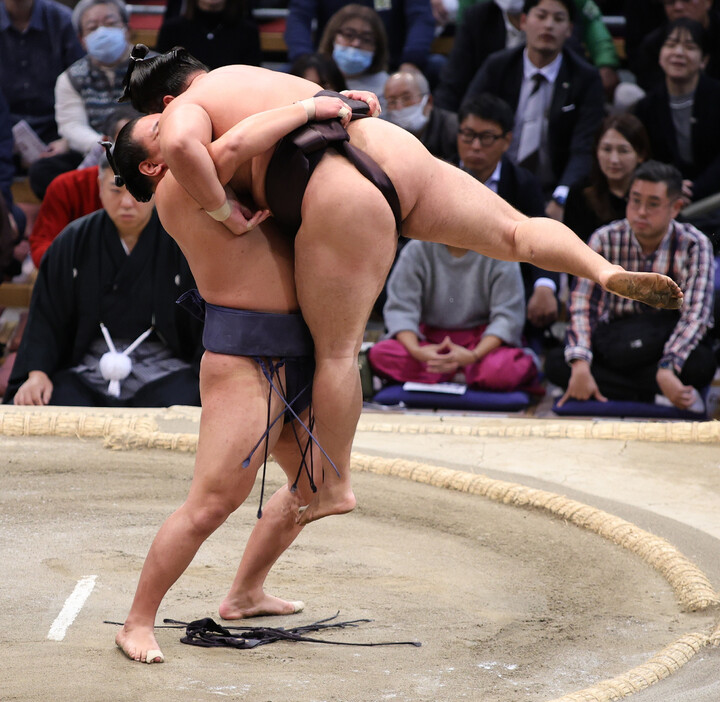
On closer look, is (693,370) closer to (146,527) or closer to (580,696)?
(146,527)

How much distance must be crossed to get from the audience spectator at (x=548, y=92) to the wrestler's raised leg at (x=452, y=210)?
244 centimetres

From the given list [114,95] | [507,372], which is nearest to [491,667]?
[507,372]

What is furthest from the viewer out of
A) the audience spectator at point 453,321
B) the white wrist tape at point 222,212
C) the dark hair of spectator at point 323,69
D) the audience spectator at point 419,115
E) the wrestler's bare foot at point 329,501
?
the audience spectator at point 419,115

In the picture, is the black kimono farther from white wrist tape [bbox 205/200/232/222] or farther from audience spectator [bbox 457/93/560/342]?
white wrist tape [bbox 205/200/232/222]

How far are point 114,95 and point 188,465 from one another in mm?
2122

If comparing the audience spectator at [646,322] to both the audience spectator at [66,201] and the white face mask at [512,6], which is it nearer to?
the white face mask at [512,6]

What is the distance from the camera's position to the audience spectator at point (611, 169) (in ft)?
13.1

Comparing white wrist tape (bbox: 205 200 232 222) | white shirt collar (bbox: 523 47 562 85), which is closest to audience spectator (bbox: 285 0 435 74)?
white shirt collar (bbox: 523 47 562 85)

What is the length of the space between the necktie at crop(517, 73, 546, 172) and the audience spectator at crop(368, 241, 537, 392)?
0.79 meters

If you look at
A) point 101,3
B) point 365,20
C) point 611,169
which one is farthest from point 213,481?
point 101,3

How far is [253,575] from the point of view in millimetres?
2127

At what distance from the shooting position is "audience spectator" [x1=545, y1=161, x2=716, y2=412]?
3539mm

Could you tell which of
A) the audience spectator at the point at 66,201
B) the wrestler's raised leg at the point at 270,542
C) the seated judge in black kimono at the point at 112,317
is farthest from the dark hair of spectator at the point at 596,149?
the wrestler's raised leg at the point at 270,542

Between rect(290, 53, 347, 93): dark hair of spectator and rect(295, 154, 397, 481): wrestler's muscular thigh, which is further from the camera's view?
rect(290, 53, 347, 93): dark hair of spectator
